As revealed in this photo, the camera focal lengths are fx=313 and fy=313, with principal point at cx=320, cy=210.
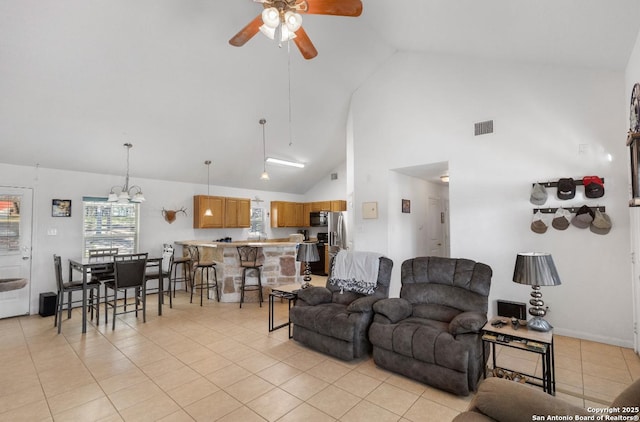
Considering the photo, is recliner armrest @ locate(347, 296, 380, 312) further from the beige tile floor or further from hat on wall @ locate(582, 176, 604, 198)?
hat on wall @ locate(582, 176, 604, 198)

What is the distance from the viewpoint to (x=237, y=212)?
25.6ft

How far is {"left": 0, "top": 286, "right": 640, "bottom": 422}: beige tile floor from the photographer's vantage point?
2.39 metres

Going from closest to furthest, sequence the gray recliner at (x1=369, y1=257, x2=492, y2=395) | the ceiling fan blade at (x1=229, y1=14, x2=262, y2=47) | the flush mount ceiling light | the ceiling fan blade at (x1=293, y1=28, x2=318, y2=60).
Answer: the gray recliner at (x1=369, y1=257, x2=492, y2=395), the ceiling fan blade at (x1=229, y1=14, x2=262, y2=47), the ceiling fan blade at (x1=293, y1=28, x2=318, y2=60), the flush mount ceiling light

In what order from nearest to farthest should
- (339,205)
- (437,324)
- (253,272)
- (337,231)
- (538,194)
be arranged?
(437,324)
(538,194)
(253,272)
(337,231)
(339,205)

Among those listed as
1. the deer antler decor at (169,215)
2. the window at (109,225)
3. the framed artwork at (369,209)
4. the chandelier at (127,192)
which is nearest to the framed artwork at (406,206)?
the framed artwork at (369,209)

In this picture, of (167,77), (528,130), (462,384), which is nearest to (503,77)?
(528,130)

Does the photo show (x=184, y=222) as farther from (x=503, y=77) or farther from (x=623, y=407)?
(x=623, y=407)

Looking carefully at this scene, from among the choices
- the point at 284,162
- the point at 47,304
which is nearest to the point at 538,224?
the point at 284,162

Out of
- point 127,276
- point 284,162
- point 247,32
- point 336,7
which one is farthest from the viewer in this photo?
point 284,162

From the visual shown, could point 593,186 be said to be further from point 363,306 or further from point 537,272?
point 363,306

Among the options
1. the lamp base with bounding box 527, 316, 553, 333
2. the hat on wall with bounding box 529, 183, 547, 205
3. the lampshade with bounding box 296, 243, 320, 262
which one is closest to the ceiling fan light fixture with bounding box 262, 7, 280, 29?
the lampshade with bounding box 296, 243, 320, 262

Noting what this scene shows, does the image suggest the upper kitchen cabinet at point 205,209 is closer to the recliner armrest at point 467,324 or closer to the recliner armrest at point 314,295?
the recliner armrest at point 314,295

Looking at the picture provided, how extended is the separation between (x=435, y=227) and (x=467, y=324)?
4329 mm

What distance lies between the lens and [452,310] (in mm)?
3088
